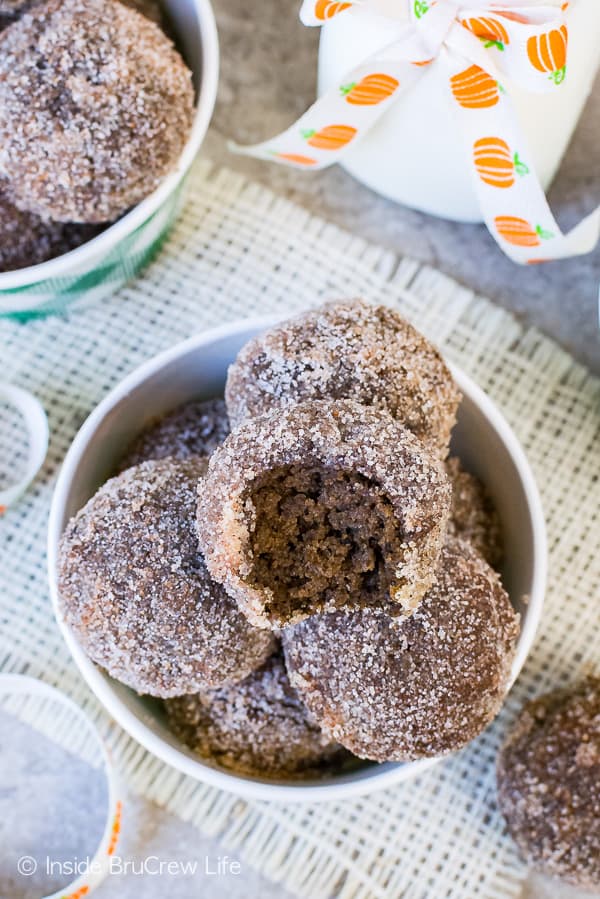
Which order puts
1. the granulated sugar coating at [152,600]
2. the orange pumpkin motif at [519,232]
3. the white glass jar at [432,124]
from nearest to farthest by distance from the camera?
1. the granulated sugar coating at [152,600]
2. the white glass jar at [432,124]
3. the orange pumpkin motif at [519,232]

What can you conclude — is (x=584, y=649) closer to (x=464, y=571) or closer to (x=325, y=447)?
(x=464, y=571)

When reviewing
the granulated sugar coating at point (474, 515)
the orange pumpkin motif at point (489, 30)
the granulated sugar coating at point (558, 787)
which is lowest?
the granulated sugar coating at point (558, 787)

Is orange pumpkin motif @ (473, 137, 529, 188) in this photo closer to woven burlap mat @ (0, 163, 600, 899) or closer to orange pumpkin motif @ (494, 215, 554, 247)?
orange pumpkin motif @ (494, 215, 554, 247)

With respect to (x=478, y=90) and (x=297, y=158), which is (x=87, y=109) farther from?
(x=478, y=90)

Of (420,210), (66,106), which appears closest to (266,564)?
(66,106)

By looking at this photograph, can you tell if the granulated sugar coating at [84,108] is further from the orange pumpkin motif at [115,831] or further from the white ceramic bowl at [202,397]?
the orange pumpkin motif at [115,831]

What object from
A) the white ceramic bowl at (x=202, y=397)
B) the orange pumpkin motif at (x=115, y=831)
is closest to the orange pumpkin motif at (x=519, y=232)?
the white ceramic bowl at (x=202, y=397)

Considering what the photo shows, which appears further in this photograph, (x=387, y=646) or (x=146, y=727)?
(x=146, y=727)
